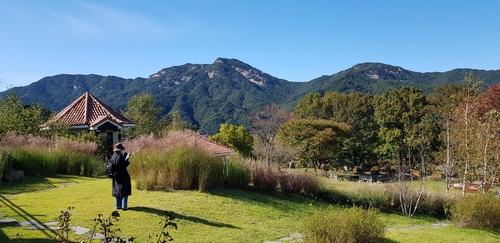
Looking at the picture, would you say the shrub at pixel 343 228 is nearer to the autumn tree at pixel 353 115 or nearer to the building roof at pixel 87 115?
the building roof at pixel 87 115

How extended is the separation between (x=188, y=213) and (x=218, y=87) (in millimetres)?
100133

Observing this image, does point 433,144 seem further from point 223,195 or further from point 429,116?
point 223,195

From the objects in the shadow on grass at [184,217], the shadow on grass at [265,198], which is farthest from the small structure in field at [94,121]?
the shadow on grass at [184,217]

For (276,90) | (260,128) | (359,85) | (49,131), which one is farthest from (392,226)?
(276,90)

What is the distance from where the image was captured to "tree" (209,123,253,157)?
106 feet

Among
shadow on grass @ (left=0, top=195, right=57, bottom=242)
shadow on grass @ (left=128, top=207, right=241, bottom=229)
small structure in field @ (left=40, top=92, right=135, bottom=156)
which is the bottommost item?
shadow on grass @ (left=128, top=207, right=241, bottom=229)

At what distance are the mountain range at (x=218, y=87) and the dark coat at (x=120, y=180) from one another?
5228cm

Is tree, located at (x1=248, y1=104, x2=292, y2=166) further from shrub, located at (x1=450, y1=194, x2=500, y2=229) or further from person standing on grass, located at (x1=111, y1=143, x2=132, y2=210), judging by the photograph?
person standing on grass, located at (x1=111, y1=143, x2=132, y2=210)

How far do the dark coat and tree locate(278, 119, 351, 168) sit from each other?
73.0 ft

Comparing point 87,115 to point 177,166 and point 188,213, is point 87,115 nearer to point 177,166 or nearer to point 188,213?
point 177,166

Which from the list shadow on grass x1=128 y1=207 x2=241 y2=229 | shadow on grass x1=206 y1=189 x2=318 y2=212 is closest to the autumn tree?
shadow on grass x1=206 y1=189 x2=318 y2=212

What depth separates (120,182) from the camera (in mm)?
6590

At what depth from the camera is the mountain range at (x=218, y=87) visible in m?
69.8

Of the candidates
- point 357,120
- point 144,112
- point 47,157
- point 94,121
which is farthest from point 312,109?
point 47,157
